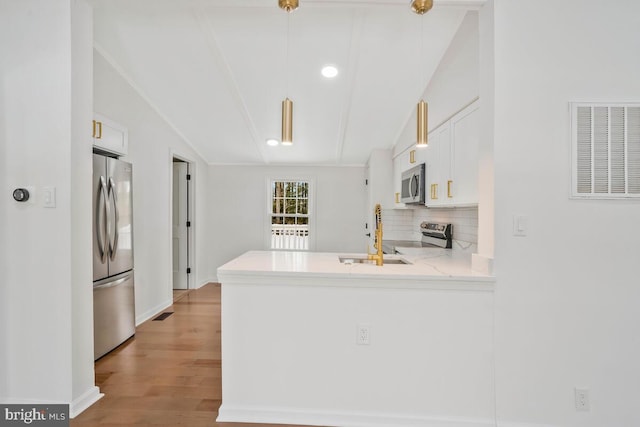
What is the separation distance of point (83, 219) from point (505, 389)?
2.75m

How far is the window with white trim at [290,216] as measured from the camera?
19.6 ft

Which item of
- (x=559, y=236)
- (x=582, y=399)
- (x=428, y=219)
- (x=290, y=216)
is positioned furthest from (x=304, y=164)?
(x=582, y=399)

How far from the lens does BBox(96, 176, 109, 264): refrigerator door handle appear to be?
2.76m

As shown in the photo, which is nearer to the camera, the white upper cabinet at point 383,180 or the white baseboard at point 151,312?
the white baseboard at point 151,312

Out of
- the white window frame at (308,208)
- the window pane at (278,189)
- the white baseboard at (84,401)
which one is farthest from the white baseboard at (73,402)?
the window pane at (278,189)

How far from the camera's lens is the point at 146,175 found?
12.6 feet

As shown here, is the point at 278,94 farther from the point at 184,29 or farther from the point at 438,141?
the point at 438,141

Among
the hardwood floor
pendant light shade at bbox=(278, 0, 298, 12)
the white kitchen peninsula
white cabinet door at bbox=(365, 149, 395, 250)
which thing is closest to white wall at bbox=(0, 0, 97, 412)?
the hardwood floor

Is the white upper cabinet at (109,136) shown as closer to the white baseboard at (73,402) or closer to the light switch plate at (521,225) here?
the white baseboard at (73,402)

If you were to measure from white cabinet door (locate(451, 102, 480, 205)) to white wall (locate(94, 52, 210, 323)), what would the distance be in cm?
302

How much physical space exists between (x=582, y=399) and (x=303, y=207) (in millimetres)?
4588

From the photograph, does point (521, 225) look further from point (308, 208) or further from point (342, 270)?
point (308, 208)

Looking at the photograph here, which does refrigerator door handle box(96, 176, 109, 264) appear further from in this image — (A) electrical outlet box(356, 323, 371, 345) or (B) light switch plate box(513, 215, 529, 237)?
(B) light switch plate box(513, 215, 529, 237)

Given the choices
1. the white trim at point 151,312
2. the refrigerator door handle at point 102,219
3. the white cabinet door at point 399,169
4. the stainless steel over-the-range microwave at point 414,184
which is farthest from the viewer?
the white cabinet door at point 399,169
